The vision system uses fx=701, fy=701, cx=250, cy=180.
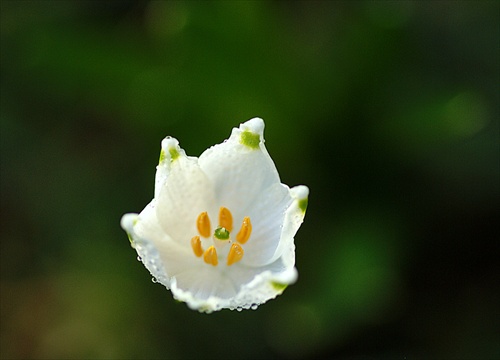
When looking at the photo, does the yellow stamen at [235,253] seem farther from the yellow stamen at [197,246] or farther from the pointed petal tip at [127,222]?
the pointed petal tip at [127,222]

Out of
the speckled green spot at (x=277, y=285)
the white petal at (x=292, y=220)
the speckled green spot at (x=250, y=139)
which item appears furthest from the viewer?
the speckled green spot at (x=250, y=139)

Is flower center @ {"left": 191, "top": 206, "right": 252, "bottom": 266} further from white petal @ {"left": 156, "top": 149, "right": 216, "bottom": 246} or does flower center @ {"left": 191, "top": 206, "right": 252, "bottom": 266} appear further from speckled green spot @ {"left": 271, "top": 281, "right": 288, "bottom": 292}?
speckled green spot @ {"left": 271, "top": 281, "right": 288, "bottom": 292}

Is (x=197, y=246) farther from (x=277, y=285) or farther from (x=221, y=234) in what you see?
(x=277, y=285)

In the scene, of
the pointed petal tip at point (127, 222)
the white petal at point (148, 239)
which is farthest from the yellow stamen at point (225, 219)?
the pointed petal tip at point (127, 222)

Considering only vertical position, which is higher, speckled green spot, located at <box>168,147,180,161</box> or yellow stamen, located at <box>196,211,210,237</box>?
speckled green spot, located at <box>168,147,180,161</box>

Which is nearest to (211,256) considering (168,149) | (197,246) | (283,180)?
(197,246)

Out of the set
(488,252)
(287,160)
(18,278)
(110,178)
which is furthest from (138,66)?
(488,252)

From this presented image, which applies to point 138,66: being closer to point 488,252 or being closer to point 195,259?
point 195,259

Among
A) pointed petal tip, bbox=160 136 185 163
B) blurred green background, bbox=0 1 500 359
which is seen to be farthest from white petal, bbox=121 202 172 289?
blurred green background, bbox=0 1 500 359
